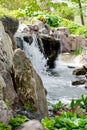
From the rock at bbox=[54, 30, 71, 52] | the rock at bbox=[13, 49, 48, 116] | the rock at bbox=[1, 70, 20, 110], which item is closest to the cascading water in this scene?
the rock at bbox=[54, 30, 71, 52]

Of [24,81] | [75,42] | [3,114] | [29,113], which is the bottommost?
[75,42]

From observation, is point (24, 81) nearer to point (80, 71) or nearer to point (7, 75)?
point (7, 75)

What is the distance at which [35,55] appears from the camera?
20.7m

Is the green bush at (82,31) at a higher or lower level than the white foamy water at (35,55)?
lower

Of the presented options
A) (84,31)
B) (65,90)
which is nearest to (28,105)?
(65,90)

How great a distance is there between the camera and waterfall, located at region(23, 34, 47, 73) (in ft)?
65.8

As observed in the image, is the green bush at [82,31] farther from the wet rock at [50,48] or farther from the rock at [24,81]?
the rock at [24,81]

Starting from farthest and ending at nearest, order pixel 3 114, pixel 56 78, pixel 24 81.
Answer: pixel 56 78 → pixel 24 81 → pixel 3 114

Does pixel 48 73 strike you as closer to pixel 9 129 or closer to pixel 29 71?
pixel 29 71

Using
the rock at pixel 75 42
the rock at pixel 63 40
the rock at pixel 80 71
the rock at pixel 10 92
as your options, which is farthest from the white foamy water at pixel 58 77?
the rock at pixel 10 92

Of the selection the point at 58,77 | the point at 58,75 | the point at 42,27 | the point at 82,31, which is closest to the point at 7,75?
the point at 58,77

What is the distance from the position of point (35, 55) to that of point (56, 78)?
14.6ft

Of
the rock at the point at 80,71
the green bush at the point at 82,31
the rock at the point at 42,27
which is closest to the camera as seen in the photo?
the rock at the point at 80,71

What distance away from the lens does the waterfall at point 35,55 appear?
20.1 m
